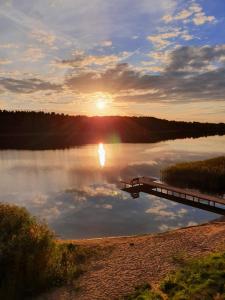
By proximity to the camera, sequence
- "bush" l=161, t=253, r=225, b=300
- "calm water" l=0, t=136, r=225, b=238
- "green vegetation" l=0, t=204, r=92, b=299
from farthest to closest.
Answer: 1. "calm water" l=0, t=136, r=225, b=238
2. "green vegetation" l=0, t=204, r=92, b=299
3. "bush" l=161, t=253, r=225, b=300

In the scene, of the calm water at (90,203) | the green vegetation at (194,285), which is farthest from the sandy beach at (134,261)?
the calm water at (90,203)

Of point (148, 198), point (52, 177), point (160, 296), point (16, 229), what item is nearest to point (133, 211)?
point (148, 198)

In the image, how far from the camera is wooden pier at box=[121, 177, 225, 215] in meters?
27.8

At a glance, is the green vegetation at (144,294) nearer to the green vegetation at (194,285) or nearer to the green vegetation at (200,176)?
the green vegetation at (194,285)

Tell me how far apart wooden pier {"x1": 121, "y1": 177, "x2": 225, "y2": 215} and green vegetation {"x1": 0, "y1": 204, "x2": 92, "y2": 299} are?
16.4 metres

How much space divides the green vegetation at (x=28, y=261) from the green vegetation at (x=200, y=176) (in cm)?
2382

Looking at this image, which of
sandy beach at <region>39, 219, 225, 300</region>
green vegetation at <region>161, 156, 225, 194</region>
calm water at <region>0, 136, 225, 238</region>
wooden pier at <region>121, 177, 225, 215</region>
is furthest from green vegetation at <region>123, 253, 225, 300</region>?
green vegetation at <region>161, 156, 225, 194</region>

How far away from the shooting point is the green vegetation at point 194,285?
9773 mm

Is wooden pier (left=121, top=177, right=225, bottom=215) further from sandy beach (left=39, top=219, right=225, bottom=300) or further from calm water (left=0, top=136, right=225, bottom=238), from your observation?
sandy beach (left=39, top=219, right=225, bottom=300)

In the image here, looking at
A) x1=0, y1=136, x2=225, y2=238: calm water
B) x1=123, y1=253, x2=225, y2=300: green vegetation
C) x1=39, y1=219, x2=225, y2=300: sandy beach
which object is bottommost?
x1=0, y1=136, x2=225, y2=238: calm water

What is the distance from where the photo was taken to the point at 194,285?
34.0 feet

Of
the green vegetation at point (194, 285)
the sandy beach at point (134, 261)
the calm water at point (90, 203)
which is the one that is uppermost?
the green vegetation at point (194, 285)

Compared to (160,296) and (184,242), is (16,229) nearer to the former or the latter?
(160,296)

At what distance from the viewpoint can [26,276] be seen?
1227 cm
